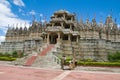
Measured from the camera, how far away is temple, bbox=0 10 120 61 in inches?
1511

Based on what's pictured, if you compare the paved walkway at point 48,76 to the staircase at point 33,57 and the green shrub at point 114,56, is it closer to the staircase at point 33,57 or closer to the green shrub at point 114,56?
the staircase at point 33,57

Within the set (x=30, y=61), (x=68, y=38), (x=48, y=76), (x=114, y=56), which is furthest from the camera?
(x=68, y=38)

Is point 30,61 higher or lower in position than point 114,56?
higher

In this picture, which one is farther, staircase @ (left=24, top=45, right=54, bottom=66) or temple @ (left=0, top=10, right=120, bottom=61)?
temple @ (left=0, top=10, right=120, bottom=61)

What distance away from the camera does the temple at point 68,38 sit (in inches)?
1511

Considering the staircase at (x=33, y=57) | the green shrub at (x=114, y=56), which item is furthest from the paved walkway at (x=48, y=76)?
the green shrub at (x=114, y=56)

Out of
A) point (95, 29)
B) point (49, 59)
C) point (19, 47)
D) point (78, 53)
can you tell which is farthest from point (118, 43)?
point (19, 47)

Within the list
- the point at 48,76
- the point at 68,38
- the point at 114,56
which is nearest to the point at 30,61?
the point at 48,76

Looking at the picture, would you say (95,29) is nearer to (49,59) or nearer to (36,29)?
(36,29)

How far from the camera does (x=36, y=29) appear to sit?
169ft

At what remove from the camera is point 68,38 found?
4094 centimetres

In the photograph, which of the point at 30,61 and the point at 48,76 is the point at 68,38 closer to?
the point at 30,61

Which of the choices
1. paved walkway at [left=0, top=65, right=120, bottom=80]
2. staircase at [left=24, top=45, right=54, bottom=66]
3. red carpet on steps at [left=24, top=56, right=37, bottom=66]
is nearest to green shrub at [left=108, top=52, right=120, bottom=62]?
staircase at [left=24, top=45, right=54, bottom=66]

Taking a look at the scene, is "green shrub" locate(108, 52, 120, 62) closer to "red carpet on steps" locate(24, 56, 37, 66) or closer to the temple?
the temple
